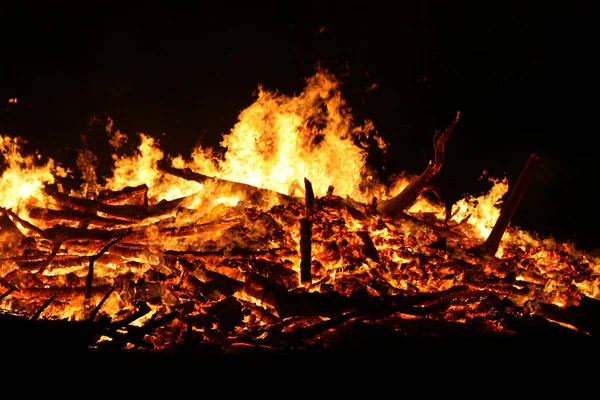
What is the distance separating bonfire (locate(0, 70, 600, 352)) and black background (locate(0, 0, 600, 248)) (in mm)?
3032

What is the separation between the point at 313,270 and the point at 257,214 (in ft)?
3.77

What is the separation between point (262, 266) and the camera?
177 inches

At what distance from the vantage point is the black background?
9742 millimetres

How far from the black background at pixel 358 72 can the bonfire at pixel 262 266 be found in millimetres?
3032

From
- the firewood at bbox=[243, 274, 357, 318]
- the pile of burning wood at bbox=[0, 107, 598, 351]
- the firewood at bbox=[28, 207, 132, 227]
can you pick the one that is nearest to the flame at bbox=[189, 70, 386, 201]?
the pile of burning wood at bbox=[0, 107, 598, 351]

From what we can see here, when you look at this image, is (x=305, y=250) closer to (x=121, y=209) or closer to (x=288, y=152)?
(x=121, y=209)

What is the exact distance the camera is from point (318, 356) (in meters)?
2.89

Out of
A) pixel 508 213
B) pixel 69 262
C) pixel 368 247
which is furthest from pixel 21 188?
pixel 508 213

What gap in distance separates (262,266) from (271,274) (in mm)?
167

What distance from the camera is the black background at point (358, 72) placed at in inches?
384

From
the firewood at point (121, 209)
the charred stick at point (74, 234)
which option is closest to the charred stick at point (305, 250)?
the firewood at point (121, 209)

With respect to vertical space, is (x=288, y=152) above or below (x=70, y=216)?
above

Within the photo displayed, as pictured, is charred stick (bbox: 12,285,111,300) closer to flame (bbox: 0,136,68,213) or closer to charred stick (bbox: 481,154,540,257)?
flame (bbox: 0,136,68,213)

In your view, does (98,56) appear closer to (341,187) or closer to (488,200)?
(341,187)
